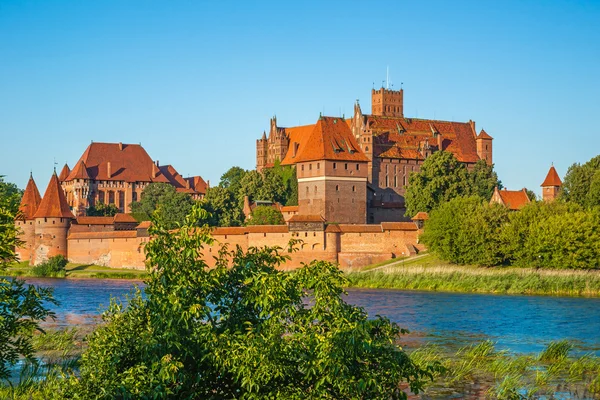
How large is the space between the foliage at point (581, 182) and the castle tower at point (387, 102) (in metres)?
52.4

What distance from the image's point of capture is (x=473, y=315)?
1144 inches

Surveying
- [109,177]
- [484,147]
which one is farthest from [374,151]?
[109,177]

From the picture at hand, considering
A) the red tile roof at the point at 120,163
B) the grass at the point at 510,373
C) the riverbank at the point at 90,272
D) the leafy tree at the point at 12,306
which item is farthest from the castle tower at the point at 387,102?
the leafy tree at the point at 12,306

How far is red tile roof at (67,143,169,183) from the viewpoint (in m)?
89.2

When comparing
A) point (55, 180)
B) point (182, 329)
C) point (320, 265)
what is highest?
point (55, 180)

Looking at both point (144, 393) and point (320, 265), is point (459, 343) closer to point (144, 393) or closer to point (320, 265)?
point (320, 265)

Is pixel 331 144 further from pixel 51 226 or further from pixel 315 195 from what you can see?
pixel 51 226

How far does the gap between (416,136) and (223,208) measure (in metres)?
17.8

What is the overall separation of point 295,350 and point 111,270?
46348 millimetres

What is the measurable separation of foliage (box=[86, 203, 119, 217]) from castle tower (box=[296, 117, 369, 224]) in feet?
84.1

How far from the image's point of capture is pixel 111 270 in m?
55.3

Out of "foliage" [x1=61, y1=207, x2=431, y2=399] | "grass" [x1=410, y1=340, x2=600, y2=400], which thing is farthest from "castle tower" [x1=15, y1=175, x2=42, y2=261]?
"foliage" [x1=61, y1=207, x2=431, y2=399]

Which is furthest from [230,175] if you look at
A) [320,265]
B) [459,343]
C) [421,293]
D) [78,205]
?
[320,265]

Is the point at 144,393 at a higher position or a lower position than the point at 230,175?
lower
